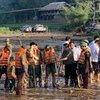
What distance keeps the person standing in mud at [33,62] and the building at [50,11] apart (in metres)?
81.9

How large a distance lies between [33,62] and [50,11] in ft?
288

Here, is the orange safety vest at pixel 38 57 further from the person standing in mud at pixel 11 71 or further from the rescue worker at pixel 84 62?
the person standing in mud at pixel 11 71

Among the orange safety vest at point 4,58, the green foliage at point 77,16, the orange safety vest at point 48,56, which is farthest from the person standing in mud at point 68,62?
the green foliage at point 77,16

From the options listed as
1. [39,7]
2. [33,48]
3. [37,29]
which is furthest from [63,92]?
[39,7]

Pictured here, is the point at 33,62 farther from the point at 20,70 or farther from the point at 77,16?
the point at 77,16

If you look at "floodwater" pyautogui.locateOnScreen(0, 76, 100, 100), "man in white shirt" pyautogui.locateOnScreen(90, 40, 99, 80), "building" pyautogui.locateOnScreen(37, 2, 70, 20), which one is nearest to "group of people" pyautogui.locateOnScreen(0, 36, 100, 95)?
"floodwater" pyautogui.locateOnScreen(0, 76, 100, 100)

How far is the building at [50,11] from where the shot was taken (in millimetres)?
97750

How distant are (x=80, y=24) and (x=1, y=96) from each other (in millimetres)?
63513

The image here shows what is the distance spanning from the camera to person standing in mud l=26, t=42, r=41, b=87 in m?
14.5

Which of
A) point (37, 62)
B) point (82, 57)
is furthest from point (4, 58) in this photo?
point (82, 57)

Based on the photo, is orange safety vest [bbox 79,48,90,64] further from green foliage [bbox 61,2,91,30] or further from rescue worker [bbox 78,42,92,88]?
green foliage [bbox 61,2,91,30]

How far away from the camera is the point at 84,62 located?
1434cm

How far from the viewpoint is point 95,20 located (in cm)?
8056

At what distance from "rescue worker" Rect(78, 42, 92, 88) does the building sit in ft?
270
